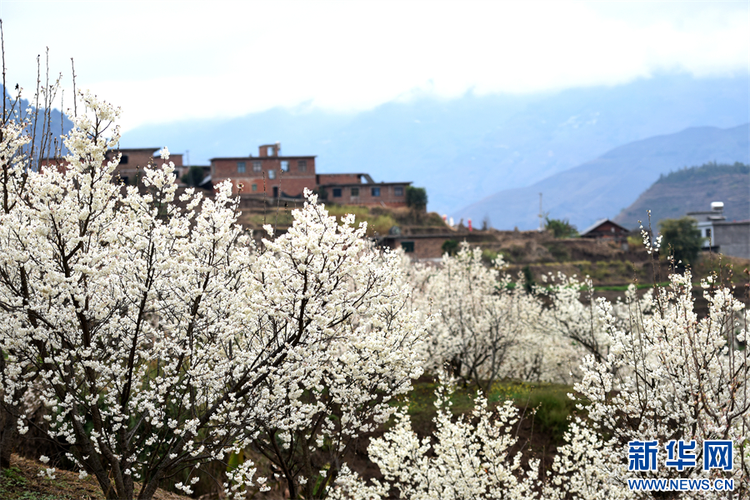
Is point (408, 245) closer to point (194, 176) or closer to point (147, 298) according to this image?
point (194, 176)

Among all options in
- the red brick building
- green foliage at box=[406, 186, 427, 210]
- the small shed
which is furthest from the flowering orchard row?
the small shed

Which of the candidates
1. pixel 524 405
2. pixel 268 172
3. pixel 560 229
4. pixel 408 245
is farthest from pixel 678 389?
pixel 560 229

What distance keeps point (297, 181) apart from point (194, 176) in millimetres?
12806

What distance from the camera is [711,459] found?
348 inches

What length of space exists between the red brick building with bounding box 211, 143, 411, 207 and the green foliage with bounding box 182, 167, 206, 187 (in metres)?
4.38

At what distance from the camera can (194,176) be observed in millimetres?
78125

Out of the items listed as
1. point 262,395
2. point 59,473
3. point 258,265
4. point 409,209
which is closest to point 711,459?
point 262,395

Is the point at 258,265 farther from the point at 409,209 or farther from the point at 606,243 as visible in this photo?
the point at 606,243

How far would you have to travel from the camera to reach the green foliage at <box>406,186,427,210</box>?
7962 centimetres

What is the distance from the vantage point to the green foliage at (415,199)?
79625 millimetres

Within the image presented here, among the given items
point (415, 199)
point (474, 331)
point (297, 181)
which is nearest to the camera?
point (474, 331)

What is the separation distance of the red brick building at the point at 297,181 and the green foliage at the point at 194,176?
4.38 metres

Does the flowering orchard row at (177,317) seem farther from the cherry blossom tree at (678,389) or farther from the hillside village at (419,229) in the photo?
the hillside village at (419,229)

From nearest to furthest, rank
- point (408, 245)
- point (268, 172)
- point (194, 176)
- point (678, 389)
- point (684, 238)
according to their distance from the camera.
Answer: point (678, 389) < point (684, 238) < point (408, 245) < point (268, 172) < point (194, 176)
